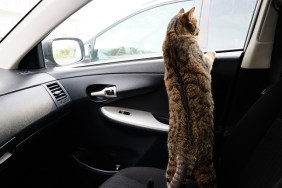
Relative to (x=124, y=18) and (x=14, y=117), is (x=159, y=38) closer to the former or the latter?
(x=124, y=18)

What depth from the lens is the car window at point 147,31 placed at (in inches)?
85.7

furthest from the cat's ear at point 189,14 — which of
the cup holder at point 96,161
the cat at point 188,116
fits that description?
the cup holder at point 96,161

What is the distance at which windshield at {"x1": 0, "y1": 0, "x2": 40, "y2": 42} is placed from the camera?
1938 millimetres

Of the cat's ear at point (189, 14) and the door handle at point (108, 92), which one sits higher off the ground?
the cat's ear at point (189, 14)

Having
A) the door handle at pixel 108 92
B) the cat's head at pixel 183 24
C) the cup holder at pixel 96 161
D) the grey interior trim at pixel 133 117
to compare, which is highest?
the cat's head at pixel 183 24

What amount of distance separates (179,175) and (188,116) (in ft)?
1.06

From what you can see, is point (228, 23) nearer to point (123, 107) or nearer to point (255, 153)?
point (123, 107)

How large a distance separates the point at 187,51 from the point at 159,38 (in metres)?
0.79

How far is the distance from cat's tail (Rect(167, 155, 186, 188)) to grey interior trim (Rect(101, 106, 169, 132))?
61cm

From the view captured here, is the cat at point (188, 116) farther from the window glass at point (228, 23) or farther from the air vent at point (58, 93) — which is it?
the air vent at point (58, 93)

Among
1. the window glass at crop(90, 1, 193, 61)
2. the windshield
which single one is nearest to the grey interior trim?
the window glass at crop(90, 1, 193, 61)

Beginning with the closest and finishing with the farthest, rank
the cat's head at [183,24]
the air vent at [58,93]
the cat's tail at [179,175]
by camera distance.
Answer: the cat's tail at [179,175] → the cat's head at [183,24] → the air vent at [58,93]

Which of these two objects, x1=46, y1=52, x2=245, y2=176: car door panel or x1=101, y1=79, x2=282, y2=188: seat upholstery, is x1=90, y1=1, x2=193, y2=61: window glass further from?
x1=101, y1=79, x2=282, y2=188: seat upholstery

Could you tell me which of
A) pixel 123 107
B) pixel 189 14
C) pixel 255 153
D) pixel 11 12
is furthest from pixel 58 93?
pixel 255 153
